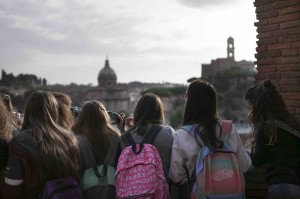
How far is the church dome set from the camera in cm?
11112

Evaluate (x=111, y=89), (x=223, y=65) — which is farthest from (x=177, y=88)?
(x=111, y=89)

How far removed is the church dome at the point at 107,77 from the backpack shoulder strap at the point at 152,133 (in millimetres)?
107498

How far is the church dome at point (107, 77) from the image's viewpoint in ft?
365

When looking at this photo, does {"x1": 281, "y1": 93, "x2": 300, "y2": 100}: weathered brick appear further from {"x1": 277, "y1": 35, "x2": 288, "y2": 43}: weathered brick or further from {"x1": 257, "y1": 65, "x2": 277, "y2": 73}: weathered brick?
{"x1": 277, "y1": 35, "x2": 288, "y2": 43}: weathered brick

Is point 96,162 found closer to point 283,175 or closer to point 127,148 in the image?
point 127,148

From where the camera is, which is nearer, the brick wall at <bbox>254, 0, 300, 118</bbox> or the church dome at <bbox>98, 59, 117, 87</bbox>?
the brick wall at <bbox>254, 0, 300, 118</bbox>

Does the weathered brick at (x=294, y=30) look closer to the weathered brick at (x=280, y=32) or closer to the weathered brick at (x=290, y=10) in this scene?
the weathered brick at (x=280, y=32)

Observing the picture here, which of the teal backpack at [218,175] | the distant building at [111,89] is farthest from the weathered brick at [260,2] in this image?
the distant building at [111,89]

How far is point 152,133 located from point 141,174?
13.6 inches

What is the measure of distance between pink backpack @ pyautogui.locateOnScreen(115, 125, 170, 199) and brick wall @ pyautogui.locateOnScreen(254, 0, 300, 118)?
1.81 metres

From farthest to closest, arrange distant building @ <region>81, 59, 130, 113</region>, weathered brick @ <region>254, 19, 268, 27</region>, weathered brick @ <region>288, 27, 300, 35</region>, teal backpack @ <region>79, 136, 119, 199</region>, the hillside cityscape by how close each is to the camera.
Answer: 1. distant building @ <region>81, 59, 130, 113</region>
2. the hillside cityscape
3. weathered brick @ <region>254, 19, 268, 27</region>
4. weathered brick @ <region>288, 27, 300, 35</region>
5. teal backpack @ <region>79, 136, 119, 199</region>

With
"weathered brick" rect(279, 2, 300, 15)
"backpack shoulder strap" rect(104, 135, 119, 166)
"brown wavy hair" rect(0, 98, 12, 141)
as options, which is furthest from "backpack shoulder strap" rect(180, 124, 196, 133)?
"weathered brick" rect(279, 2, 300, 15)

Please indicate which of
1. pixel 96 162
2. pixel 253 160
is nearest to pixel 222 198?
pixel 253 160

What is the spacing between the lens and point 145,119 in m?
4.00
